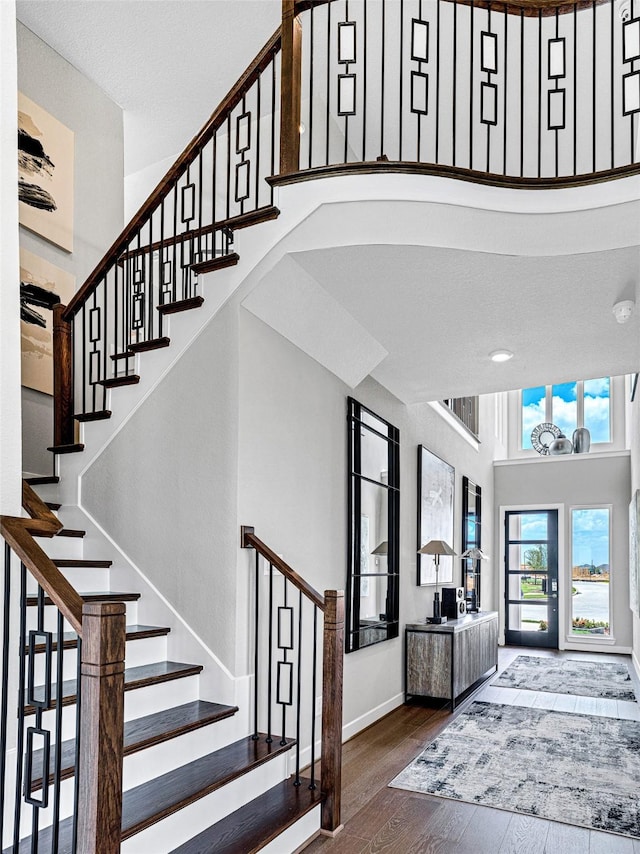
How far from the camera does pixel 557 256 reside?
3.53 m

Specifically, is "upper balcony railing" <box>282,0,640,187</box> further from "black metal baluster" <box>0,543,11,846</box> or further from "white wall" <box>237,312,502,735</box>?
"black metal baluster" <box>0,543,11,846</box>

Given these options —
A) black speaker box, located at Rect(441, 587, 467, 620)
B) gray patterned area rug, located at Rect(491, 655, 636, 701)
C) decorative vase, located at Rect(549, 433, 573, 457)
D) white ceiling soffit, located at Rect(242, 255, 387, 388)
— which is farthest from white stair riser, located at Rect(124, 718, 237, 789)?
decorative vase, located at Rect(549, 433, 573, 457)

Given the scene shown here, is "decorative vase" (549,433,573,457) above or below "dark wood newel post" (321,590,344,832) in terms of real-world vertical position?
above

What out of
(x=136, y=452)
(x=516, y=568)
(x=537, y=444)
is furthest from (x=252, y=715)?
(x=537, y=444)

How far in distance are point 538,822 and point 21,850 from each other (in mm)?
2533

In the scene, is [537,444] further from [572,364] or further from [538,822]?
[538,822]

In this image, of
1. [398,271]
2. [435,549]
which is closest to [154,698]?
[398,271]

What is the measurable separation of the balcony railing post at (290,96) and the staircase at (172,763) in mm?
2183

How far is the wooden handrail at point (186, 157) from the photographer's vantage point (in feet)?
12.1

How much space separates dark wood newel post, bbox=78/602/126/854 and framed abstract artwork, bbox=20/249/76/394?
3.22 metres

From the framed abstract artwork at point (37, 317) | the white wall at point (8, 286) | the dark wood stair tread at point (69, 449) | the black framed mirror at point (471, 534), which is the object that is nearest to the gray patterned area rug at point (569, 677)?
the black framed mirror at point (471, 534)

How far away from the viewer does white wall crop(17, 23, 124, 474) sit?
15.5ft

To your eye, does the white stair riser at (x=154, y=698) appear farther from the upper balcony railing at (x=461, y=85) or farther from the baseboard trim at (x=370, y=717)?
the upper balcony railing at (x=461, y=85)

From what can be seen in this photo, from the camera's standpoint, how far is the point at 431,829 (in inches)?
133
